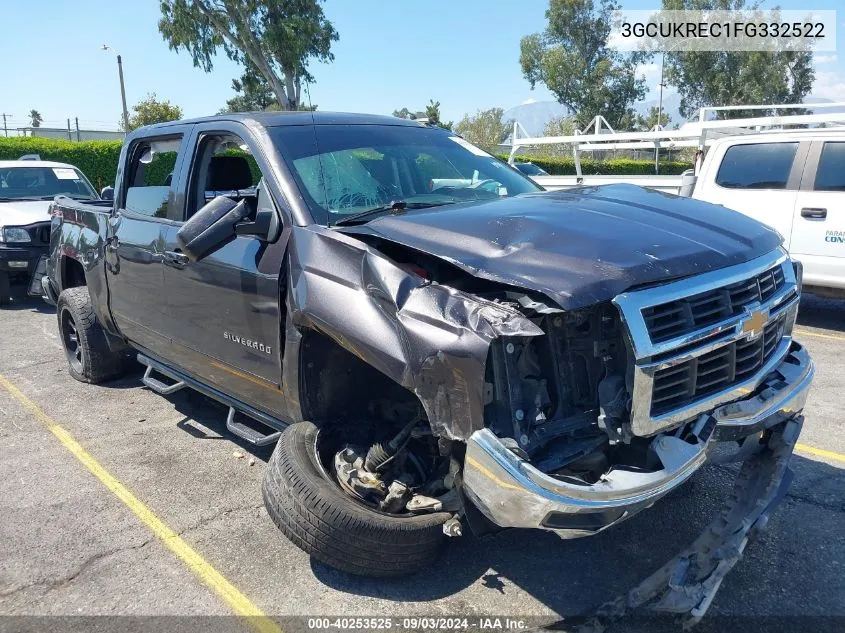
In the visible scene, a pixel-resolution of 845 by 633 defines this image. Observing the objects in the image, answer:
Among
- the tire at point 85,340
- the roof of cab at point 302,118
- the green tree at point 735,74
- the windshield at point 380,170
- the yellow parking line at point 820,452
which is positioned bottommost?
the yellow parking line at point 820,452

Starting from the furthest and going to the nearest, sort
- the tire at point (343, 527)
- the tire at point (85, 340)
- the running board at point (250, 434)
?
1. the tire at point (85, 340)
2. the running board at point (250, 434)
3. the tire at point (343, 527)

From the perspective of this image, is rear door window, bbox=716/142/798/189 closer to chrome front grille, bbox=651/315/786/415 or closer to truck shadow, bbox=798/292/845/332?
truck shadow, bbox=798/292/845/332

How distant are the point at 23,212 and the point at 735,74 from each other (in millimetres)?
43422

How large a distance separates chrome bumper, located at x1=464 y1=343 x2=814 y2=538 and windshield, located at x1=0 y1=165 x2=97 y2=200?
9.75m

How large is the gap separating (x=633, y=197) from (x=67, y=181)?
1014cm

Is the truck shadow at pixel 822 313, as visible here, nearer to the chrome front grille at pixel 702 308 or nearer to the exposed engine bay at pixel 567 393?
the chrome front grille at pixel 702 308

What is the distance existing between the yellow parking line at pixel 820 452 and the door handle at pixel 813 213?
3932mm

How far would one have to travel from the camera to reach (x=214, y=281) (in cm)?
374

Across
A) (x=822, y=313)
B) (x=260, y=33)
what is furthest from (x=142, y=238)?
(x=260, y=33)

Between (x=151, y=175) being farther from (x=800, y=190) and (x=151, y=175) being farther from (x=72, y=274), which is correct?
(x=800, y=190)

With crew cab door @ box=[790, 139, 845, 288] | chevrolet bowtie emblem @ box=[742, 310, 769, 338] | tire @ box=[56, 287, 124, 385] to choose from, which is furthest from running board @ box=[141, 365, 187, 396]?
crew cab door @ box=[790, 139, 845, 288]

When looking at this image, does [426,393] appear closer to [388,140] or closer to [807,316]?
[388,140]

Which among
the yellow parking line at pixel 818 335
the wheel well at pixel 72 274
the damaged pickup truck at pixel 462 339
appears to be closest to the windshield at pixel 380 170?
the damaged pickup truck at pixel 462 339

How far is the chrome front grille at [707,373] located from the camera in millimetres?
2533
